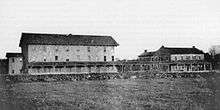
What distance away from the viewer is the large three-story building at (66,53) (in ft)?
172

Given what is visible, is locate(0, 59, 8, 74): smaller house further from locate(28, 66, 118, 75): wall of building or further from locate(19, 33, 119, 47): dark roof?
locate(28, 66, 118, 75): wall of building

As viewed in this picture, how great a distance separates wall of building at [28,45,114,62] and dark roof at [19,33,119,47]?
31.8 inches

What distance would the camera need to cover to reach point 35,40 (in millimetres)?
56562

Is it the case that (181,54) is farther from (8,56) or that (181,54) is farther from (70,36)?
(8,56)

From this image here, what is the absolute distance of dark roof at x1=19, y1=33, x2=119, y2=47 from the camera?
56719mm

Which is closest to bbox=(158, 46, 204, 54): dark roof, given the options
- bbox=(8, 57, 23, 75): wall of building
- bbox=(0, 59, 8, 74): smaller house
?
bbox=(8, 57, 23, 75): wall of building

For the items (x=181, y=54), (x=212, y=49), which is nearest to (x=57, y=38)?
(x=181, y=54)

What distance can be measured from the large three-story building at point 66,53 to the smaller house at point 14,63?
1.59 metres

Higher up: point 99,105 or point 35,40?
point 35,40

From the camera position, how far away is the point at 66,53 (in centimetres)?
5934

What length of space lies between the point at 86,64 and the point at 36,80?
46.4 feet

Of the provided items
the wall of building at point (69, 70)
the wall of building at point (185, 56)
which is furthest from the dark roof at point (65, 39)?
the wall of building at point (185, 56)

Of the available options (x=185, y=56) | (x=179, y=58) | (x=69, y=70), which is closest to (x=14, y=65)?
(x=69, y=70)

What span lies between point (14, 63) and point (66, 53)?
10872 mm
